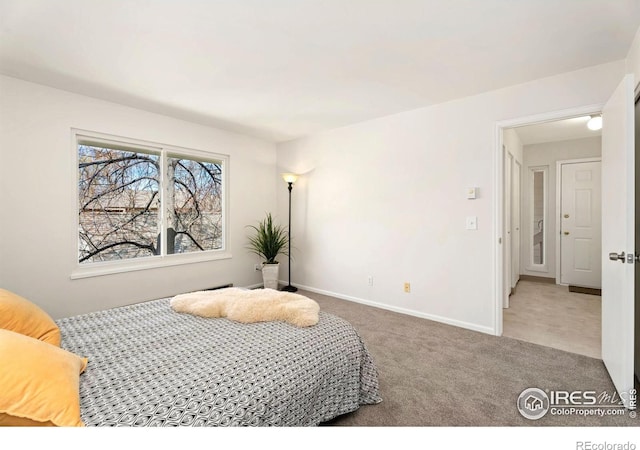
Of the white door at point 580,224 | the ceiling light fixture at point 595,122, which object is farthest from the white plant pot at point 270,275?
the white door at point 580,224

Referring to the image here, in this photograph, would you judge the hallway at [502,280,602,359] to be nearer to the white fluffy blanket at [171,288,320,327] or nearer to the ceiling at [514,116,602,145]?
the white fluffy blanket at [171,288,320,327]

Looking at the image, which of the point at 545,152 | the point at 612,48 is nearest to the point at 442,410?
the point at 612,48

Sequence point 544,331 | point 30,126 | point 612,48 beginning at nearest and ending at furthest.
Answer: point 612,48 < point 30,126 < point 544,331

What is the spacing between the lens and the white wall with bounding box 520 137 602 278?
16.2ft

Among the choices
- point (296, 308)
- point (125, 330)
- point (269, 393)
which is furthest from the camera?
point (296, 308)

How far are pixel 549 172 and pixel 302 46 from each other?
5272 millimetres

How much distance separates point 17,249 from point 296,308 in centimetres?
265

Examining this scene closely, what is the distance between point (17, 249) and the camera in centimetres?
264

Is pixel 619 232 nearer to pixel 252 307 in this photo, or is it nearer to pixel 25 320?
pixel 252 307

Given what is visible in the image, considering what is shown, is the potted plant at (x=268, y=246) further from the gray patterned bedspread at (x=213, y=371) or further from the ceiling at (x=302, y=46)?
the gray patterned bedspread at (x=213, y=371)

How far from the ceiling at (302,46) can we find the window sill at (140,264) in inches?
69.3

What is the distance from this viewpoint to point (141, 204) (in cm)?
355

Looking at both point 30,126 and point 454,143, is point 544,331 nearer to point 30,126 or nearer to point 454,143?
point 454,143

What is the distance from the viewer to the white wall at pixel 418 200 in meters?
2.90
